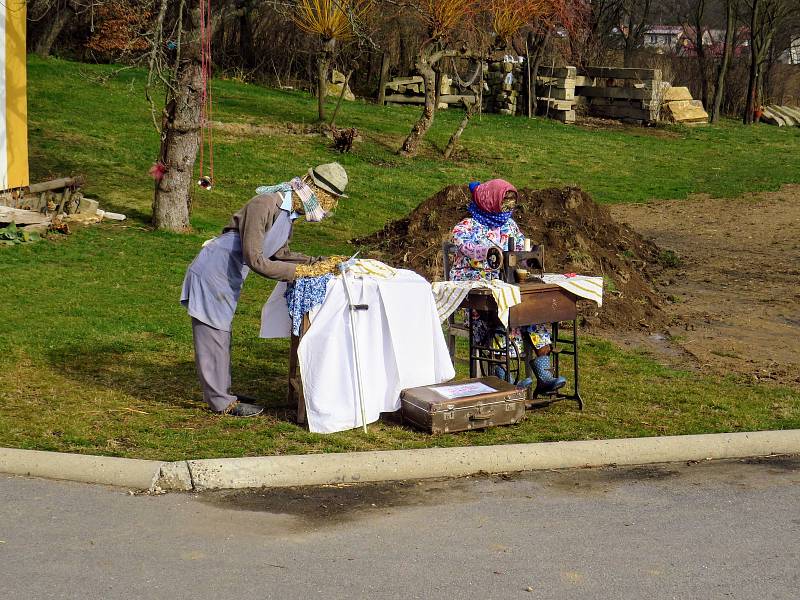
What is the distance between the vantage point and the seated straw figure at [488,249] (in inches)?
328

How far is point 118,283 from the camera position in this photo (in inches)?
506

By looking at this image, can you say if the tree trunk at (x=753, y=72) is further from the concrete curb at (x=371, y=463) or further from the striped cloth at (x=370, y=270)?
the striped cloth at (x=370, y=270)

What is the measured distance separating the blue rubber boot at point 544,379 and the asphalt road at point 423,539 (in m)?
1.49

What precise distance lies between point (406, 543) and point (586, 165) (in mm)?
21497

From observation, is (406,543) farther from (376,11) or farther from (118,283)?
(376,11)

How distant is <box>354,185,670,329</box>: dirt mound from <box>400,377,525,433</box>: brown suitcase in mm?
4203

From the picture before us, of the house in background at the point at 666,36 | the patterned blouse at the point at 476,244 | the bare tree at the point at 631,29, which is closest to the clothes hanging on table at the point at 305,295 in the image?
the patterned blouse at the point at 476,244

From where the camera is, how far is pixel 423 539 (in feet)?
18.5

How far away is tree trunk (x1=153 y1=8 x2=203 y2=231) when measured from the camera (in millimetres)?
15000

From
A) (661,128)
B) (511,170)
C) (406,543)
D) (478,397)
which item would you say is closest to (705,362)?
(478,397)

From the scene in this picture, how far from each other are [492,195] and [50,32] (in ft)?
84.8

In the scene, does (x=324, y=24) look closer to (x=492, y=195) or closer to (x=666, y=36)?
(x=492, y=195)

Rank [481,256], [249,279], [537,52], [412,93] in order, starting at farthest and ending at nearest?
[412,93]
[537,52]
[249,279]
[481,256]

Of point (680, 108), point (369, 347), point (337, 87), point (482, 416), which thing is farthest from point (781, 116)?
point (369, 347)
